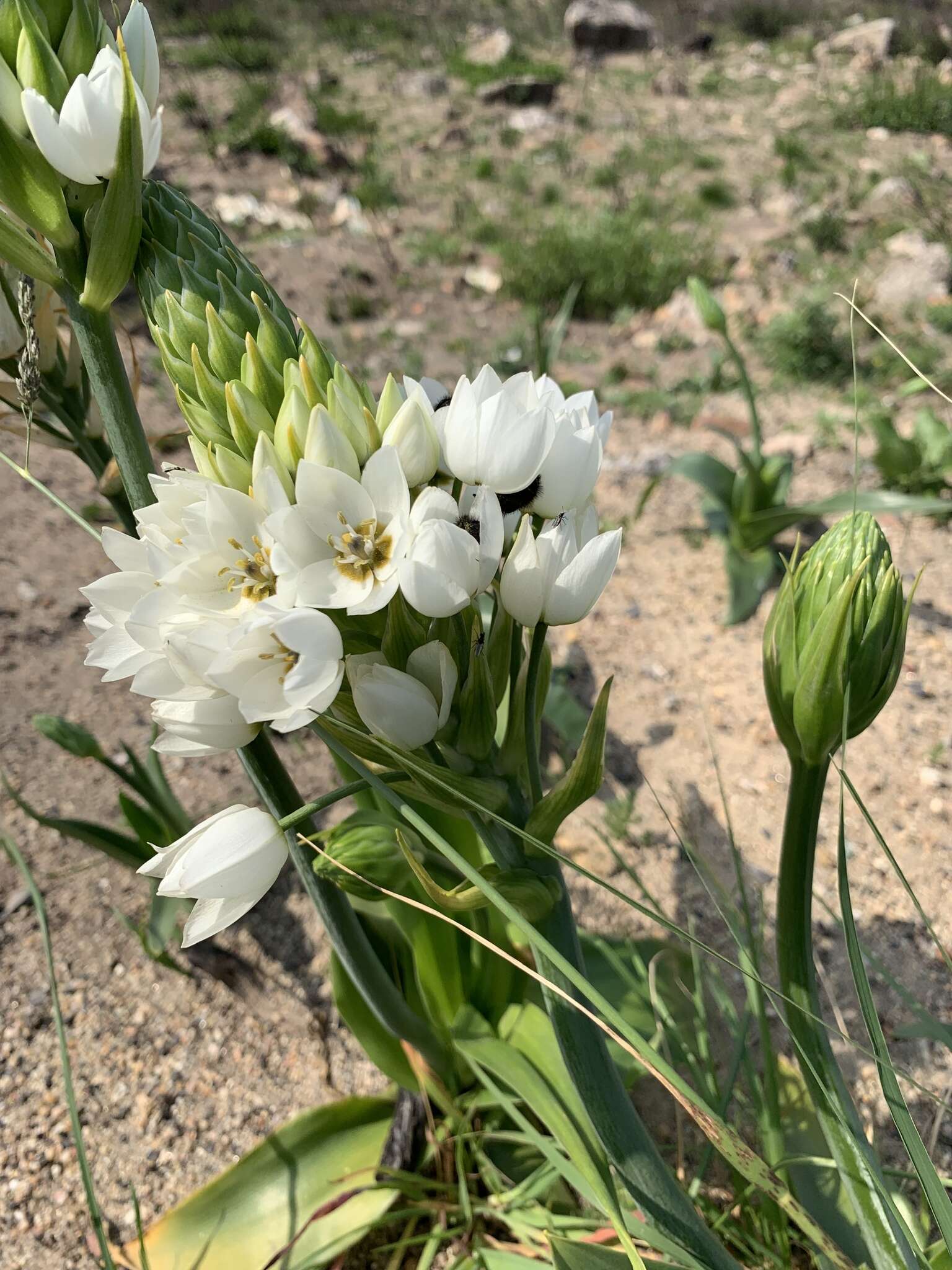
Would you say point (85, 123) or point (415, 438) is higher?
point (85, 123)

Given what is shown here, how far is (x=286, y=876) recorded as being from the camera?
1937mm

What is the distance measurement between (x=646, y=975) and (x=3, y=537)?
2467 mm

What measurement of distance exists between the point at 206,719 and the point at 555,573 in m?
0.32

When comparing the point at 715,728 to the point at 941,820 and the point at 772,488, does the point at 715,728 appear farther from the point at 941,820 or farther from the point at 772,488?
the point at 772,488

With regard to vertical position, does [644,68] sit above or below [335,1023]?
above

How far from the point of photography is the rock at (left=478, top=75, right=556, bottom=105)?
368 inches

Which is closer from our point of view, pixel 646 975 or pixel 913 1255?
pixel 913 1255

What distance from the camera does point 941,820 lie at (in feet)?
6.84

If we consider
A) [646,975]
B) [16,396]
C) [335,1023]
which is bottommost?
[335,1023]

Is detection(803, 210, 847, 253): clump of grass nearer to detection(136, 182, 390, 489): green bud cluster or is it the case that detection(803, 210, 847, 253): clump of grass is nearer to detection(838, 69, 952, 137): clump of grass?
detection(838, 69, 952, 137): clump of grass

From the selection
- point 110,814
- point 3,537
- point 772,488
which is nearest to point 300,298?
point 3,537

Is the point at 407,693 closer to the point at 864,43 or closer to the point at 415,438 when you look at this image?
the point at 415,438

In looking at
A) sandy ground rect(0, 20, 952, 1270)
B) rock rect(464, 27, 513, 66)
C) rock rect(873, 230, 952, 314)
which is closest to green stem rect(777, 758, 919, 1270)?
sandy ground rect(0, 20, 952, 1270)

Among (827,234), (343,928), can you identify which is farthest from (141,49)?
(827,234)
